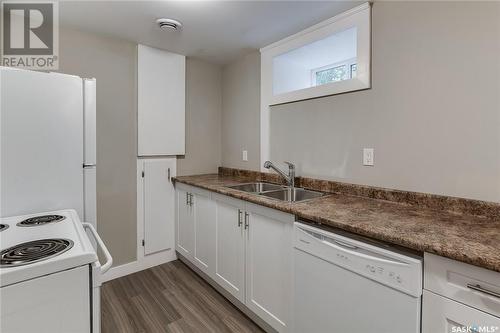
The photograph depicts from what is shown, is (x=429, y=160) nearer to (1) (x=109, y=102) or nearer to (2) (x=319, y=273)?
(2) (x=319, y=273)

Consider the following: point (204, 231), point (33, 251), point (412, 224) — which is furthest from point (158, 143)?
point (412, 224)

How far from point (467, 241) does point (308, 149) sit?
50.6 inches

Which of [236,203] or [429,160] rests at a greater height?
[429,160]

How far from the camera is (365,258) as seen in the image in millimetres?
1081

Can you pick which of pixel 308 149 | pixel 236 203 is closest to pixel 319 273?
pixel 236 203

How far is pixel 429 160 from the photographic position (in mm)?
1455

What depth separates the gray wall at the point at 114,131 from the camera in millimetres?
2205

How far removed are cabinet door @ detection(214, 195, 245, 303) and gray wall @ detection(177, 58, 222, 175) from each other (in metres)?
0.95

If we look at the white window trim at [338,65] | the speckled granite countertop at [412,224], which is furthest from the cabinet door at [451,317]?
the white window trim at [338,65]

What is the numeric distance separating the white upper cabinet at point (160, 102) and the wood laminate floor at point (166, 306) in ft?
3.89

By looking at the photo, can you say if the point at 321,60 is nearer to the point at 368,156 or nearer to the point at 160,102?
the point at 368,156

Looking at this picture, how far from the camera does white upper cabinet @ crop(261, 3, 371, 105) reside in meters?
1.72

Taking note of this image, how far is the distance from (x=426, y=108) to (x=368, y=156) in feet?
1.39

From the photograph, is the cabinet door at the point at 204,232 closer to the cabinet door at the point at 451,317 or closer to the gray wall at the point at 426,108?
the gray wall at the point at 426,108
